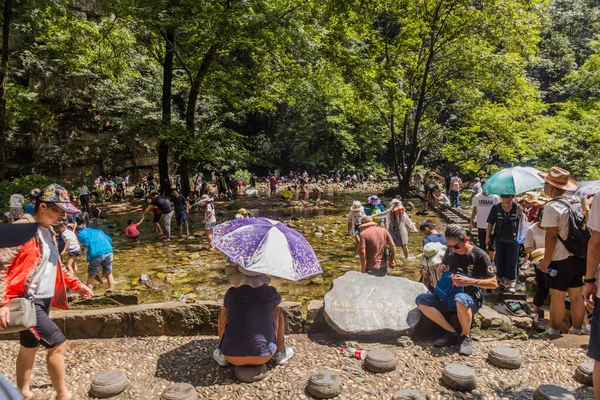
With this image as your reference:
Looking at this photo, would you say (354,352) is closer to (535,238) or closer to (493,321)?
(493,321)

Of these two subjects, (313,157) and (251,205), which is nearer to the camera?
(251,205)

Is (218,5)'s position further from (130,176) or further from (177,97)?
(177,97)

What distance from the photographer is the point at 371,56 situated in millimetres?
19500

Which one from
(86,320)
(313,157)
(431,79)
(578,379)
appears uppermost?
(431,79)

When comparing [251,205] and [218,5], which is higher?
[218,5]

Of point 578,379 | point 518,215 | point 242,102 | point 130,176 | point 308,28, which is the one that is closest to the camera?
point 578,379

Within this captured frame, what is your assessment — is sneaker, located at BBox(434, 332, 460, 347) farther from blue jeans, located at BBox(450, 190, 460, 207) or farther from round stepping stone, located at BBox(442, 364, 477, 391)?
blue jeans, located at BBox(450, 190, 460, 207)

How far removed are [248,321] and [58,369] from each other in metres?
1.61

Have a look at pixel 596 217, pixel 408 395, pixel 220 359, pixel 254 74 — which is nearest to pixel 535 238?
pixel 596 217

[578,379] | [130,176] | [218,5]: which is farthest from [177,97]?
[578,379]

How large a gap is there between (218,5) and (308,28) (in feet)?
10.9

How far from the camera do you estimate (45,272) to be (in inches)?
118

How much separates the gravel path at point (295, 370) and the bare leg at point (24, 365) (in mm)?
305

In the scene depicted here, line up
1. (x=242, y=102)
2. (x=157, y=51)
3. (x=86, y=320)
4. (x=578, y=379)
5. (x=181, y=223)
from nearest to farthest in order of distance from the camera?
1. (x=578, y=379)
2. (x=86, y=320)
3. (x=181, y=223)
4. (x=157, y=51)
5. (x=242, y=102)
